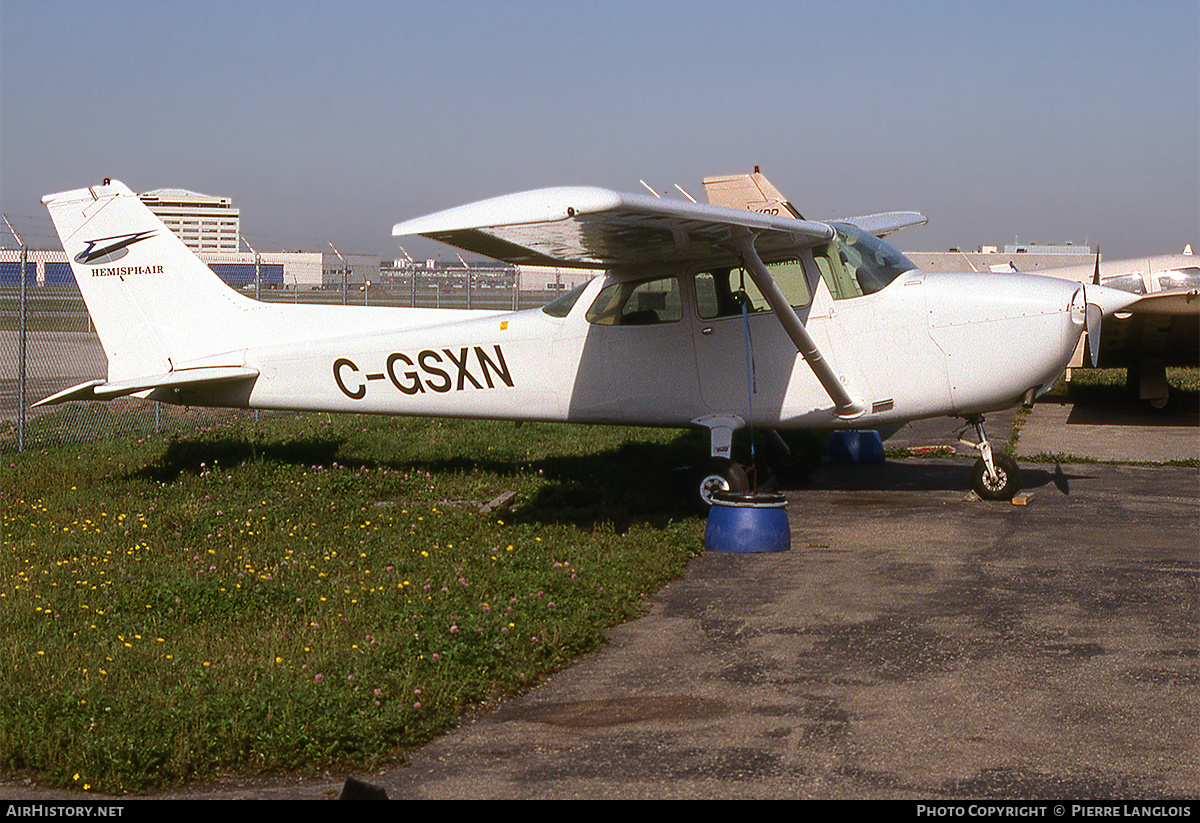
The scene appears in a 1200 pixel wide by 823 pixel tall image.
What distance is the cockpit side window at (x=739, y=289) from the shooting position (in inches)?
376

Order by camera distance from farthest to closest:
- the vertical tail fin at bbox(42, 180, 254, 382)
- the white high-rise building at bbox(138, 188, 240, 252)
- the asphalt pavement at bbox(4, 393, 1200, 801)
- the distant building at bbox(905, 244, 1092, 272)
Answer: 1. the white high-rise building at bbox(138, 188, 240, 252)
2. the distant building at bbox(905, 244, 1092, 272)
3. the vertical tail fin at bbox(42, 180, 254, 382)
4. the asphalt pavement at bbox(4, 393, 1200, 801)

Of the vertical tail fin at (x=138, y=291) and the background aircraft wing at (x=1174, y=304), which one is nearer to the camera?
the vertical tail fin at (x=138, y=291)

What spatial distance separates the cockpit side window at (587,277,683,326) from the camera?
386 inches

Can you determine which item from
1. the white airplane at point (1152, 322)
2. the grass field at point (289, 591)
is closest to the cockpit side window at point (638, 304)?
the grass field at point (289, 591)

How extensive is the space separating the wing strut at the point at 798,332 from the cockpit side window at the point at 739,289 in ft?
0.67

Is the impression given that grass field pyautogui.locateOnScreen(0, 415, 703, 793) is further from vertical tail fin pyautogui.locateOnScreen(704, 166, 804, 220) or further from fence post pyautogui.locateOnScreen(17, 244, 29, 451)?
vertical tail fin pyautogui.locateOnScreen(704, 166, 804, 220)

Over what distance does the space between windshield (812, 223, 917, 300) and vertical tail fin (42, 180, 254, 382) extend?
18.4 ft

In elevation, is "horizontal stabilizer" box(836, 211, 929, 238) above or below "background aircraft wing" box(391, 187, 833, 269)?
above

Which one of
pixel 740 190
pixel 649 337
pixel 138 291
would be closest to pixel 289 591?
pixel 649 337

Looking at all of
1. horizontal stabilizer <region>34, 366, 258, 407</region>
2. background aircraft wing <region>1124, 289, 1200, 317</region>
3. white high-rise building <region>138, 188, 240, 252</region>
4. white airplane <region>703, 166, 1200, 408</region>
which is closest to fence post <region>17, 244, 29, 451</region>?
horizontal stabilizer <region>34, 366, 258, 407</region>

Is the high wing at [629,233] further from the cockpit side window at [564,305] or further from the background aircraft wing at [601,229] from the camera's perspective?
the cockpit side window at [564,305]
